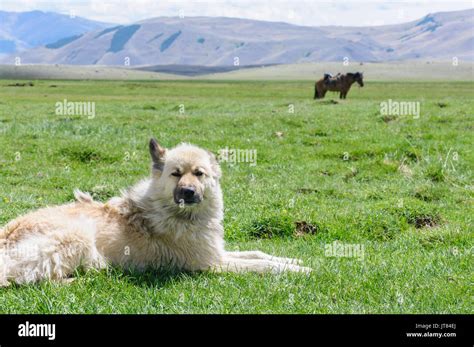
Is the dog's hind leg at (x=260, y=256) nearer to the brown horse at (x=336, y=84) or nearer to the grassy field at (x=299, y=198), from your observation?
the grassy field at (x=299, y=198)

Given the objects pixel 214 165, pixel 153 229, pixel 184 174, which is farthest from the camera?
pixel 214 165

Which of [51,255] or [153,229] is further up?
[153,229]

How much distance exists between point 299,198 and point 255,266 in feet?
18.6

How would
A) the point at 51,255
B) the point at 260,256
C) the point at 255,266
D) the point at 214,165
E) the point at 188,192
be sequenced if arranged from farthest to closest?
the point at 260,256 < the point at 214,165 < the point at 255,266 < the point at 188,192 < the point at 51,255

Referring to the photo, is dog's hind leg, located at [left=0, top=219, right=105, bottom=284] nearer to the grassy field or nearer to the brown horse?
the grassy field

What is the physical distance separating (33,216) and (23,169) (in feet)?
31.0

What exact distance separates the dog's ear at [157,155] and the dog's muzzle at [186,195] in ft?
1.93

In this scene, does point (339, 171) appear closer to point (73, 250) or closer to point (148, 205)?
point (148, 205)

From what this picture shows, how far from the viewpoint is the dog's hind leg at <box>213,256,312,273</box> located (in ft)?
29.1

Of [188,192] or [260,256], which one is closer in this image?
[188,192]

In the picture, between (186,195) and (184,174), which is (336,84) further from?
(186,195)

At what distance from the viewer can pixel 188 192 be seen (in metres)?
8.60

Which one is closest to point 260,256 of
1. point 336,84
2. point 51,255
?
point 51,255

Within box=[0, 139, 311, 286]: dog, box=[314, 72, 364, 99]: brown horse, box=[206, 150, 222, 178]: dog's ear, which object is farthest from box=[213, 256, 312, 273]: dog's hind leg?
box=[314, 72, 364, 99]: brown horse
